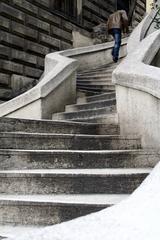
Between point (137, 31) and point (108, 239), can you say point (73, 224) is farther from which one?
point (137, 31)

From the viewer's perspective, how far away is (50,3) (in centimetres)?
1132

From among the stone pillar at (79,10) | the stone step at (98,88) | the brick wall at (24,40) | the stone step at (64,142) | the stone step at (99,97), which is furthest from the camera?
the stone pillar at (79,10)

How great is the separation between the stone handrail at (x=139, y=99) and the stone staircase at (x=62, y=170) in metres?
0.19

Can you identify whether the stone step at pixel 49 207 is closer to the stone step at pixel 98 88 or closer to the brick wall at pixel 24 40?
the stone step at pixel 98 88

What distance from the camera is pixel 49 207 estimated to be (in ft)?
10.3

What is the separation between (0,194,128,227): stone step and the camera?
10.0 feet

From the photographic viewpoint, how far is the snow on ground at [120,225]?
193 cm

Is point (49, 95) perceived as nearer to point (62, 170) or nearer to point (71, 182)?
point (62, 170)

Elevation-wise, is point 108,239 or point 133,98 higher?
point 133,98

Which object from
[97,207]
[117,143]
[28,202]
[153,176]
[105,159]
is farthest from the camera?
[117,143]

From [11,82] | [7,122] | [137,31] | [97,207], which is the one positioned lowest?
[97,207]

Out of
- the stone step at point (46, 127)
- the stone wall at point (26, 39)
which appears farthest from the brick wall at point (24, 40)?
the stone step at point (46, 127)

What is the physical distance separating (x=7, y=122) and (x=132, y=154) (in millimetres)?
1421

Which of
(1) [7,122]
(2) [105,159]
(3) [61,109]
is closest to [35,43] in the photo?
(3) [61,109]
